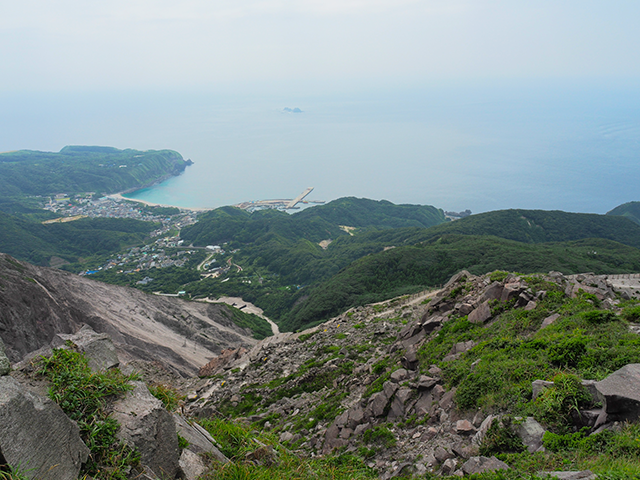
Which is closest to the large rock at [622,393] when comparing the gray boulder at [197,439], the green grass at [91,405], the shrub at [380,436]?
the shrub at [380,436]

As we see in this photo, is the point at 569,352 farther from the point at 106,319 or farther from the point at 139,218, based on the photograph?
the point at 139,218

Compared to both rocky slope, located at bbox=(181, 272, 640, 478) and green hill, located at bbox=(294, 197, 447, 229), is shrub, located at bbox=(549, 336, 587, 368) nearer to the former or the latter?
rocky slope, located at bbox=(181, 272, 640, 478)

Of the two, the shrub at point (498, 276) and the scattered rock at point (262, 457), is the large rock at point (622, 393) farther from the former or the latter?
the shrub at point (498, 276)

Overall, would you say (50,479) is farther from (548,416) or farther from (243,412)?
(243,412)

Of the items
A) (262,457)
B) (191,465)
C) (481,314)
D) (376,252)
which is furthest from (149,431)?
(376,252)

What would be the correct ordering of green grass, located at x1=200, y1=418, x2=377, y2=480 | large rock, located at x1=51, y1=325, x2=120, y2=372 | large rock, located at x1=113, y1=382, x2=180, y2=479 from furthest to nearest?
large rock, located at x1=51, y1=325, x2=120, y2=372 < green grass, located at x1=200, y1=418, x2=377, y2=480 < large rock, located at x1=113, y1=382, x2=180, y2=479

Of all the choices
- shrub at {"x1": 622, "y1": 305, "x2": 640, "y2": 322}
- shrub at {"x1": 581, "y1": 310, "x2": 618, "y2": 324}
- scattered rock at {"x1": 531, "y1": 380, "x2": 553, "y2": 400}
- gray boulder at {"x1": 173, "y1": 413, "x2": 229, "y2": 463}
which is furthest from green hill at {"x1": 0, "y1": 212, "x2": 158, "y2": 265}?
shrub at {"x1": 622, "y1": 305, "x2": 640, "y2": 322}
